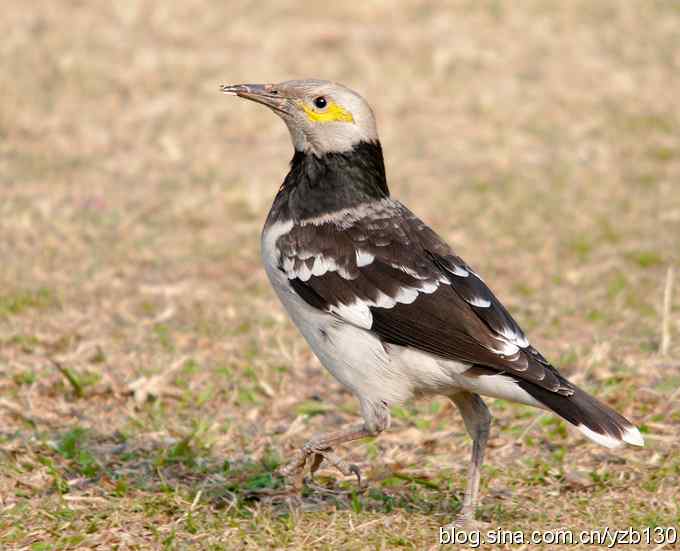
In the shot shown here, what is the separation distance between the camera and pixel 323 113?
605 centimetres

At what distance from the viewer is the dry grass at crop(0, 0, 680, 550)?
5.84 meters

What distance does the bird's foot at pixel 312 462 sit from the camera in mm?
5508

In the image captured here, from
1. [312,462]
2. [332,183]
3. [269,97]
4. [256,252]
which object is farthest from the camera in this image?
[256,252]


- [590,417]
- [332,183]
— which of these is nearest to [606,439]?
[590,417]

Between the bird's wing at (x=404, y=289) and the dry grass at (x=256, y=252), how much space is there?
0.86 m

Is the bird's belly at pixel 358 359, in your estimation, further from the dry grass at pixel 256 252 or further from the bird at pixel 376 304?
the dry grass at pixel 256 252

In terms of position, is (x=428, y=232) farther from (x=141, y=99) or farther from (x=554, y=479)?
(x=141, y=99)

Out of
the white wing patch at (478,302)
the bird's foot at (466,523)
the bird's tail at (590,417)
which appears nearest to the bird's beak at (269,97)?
the white wing patch at (478,302)

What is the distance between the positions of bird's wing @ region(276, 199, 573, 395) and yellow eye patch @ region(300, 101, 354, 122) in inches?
19.2

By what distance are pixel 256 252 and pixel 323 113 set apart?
379 centimetres

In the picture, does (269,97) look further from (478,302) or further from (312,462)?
(312,462)

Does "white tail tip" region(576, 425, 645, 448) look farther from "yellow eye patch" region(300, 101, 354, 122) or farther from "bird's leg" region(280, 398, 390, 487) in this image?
"yellow eye patch" region(300, 101, 354, 122)

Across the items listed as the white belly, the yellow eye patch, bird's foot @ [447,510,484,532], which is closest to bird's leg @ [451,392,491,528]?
bird's foot @ [447,510,484,532]

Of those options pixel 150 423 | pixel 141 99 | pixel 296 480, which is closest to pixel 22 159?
pixel 141 99
